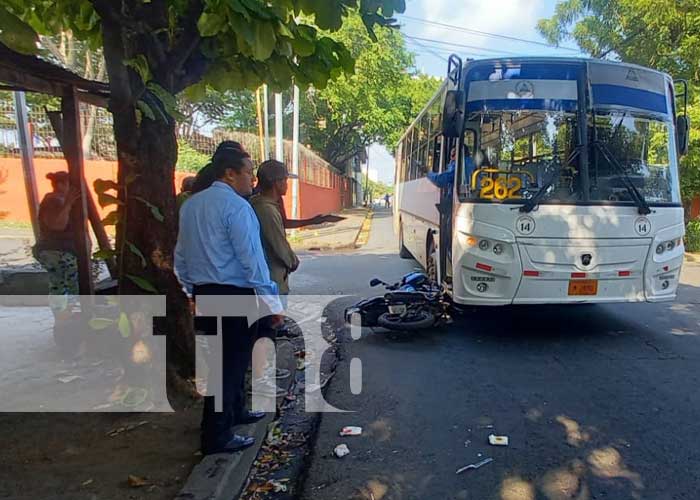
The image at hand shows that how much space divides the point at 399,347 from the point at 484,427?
2.01 m

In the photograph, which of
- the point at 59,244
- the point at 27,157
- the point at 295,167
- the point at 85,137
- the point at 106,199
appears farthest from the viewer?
the point at 295,167

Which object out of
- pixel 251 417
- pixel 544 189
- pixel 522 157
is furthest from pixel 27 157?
pixel 544 189

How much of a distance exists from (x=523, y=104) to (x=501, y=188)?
980 mm

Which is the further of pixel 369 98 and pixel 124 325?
pixel 369 98

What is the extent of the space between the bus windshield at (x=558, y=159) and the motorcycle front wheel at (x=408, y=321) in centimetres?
144

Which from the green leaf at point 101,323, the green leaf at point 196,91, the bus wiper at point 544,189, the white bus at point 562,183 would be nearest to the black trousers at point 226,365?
the green leaf at point 101,323

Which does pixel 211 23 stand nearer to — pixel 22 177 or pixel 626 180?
pixel 626 180

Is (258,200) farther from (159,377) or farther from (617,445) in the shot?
(617,445)

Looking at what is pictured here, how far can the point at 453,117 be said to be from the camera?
5531 mm

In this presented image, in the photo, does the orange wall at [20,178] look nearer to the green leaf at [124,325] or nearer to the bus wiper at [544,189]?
the bus wiper at [544,189]

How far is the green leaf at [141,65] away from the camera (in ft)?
10.8

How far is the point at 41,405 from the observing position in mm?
3869

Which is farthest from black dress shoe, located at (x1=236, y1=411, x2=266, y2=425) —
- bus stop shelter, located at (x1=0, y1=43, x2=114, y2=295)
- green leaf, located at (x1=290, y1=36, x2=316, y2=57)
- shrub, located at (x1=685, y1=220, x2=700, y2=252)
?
shrub, located at (x1=685, y1=220, x2=700, y2=252)

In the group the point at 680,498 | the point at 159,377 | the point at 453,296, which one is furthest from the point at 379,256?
the point at 680,498
